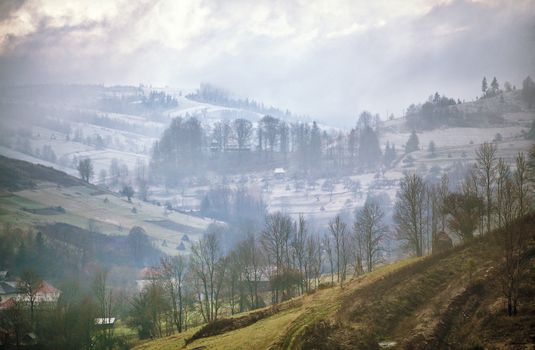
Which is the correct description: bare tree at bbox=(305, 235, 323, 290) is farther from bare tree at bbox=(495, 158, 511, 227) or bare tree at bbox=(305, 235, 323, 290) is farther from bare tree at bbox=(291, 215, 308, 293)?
bare tree at bbox=(495, 158, 511, 227)

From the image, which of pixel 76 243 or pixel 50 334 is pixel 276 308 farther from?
pixel 76 243

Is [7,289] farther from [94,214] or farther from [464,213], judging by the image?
[464,213]

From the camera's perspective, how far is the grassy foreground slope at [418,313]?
117 ft

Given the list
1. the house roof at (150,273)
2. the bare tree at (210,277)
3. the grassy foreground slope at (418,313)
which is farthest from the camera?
the house roof at (150,273)

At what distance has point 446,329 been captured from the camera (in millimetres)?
37531

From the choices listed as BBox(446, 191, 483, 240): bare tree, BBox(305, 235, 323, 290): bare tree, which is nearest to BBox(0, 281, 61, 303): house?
BBox(305, 235, 323, 290): bare tree

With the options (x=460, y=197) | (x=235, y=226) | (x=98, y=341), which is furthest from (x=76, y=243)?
(x=460, y=197)

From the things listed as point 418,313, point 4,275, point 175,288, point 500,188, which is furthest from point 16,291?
point 500,188

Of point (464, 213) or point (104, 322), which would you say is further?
point (104, 322)

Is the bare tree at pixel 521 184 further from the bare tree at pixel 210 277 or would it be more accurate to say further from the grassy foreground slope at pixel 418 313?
the bare tree at pixel 210 277

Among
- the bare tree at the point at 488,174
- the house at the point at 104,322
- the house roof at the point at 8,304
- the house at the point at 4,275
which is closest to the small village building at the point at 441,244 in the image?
the bare tree at the point at 488,174

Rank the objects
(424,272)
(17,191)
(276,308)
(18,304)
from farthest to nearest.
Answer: (17,191)
(18,304)
(276,308)
(424,272)

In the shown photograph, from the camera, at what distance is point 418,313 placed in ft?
135

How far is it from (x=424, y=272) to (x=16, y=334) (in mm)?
55452
